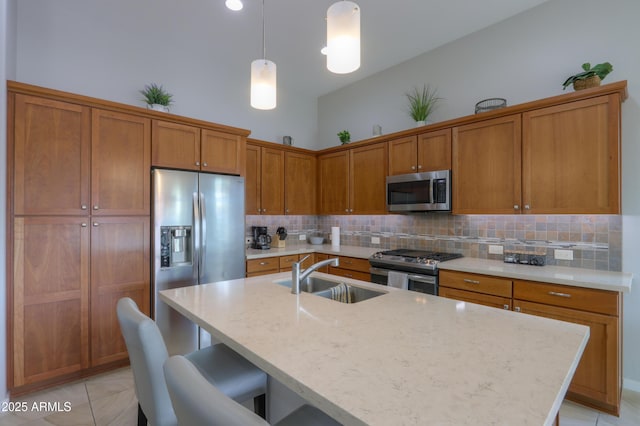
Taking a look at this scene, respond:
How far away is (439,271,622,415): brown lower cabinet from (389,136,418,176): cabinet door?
5.07 feet

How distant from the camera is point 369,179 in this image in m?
3.81

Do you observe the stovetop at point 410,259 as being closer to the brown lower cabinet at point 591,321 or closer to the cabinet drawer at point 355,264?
the cabinet drawer at point 355,264

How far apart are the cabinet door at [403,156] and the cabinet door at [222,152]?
1697 mm

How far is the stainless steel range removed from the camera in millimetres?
2791

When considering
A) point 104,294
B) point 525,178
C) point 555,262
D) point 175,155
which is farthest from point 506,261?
point 104,294

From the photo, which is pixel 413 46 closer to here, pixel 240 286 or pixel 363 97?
pixel 363 97

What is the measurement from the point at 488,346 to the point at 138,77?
3771 millimetres

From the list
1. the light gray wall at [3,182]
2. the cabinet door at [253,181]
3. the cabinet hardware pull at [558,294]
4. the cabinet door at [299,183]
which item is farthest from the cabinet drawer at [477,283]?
the light gray wall at [3,182]

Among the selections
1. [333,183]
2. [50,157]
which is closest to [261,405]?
[50,157]

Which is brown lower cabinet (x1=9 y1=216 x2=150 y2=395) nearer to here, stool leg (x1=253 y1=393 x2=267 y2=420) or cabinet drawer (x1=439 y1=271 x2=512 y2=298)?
stool leg (x1=253 y1=393 x2=267 y2=420)

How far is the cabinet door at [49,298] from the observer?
220 cm

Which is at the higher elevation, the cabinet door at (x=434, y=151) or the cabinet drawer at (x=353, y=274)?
the cabinet door at (x=434, y=151)

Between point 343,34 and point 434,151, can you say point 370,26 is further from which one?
point 343,34

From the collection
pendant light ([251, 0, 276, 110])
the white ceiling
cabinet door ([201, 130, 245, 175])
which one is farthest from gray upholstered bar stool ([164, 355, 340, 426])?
the white ceiling
